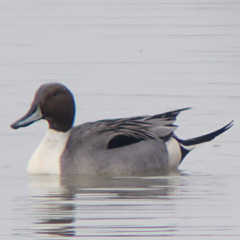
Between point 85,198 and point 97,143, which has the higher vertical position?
point 97,143

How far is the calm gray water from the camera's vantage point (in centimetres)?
984

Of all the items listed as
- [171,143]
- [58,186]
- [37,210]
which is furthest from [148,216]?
[171,143]

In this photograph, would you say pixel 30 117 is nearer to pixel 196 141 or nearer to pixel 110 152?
pixel 110 152

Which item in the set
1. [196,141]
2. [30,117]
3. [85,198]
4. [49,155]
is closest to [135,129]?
[196,141]

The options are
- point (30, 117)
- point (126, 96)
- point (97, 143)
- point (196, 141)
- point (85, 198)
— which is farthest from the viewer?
point (126, 96)

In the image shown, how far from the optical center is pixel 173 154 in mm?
12555

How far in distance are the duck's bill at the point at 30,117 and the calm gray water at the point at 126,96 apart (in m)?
0.43

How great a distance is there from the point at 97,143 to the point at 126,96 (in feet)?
12.1

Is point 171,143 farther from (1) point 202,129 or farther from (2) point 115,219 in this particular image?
(2) point 115,219

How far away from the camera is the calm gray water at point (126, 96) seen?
9.84m

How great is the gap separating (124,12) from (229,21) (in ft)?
8.46

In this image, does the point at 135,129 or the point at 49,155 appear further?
the point at 135,129

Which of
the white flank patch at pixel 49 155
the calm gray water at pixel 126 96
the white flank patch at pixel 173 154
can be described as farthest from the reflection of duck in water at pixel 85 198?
the white flank patch at pixel 173 154

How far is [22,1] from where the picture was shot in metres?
27.6
